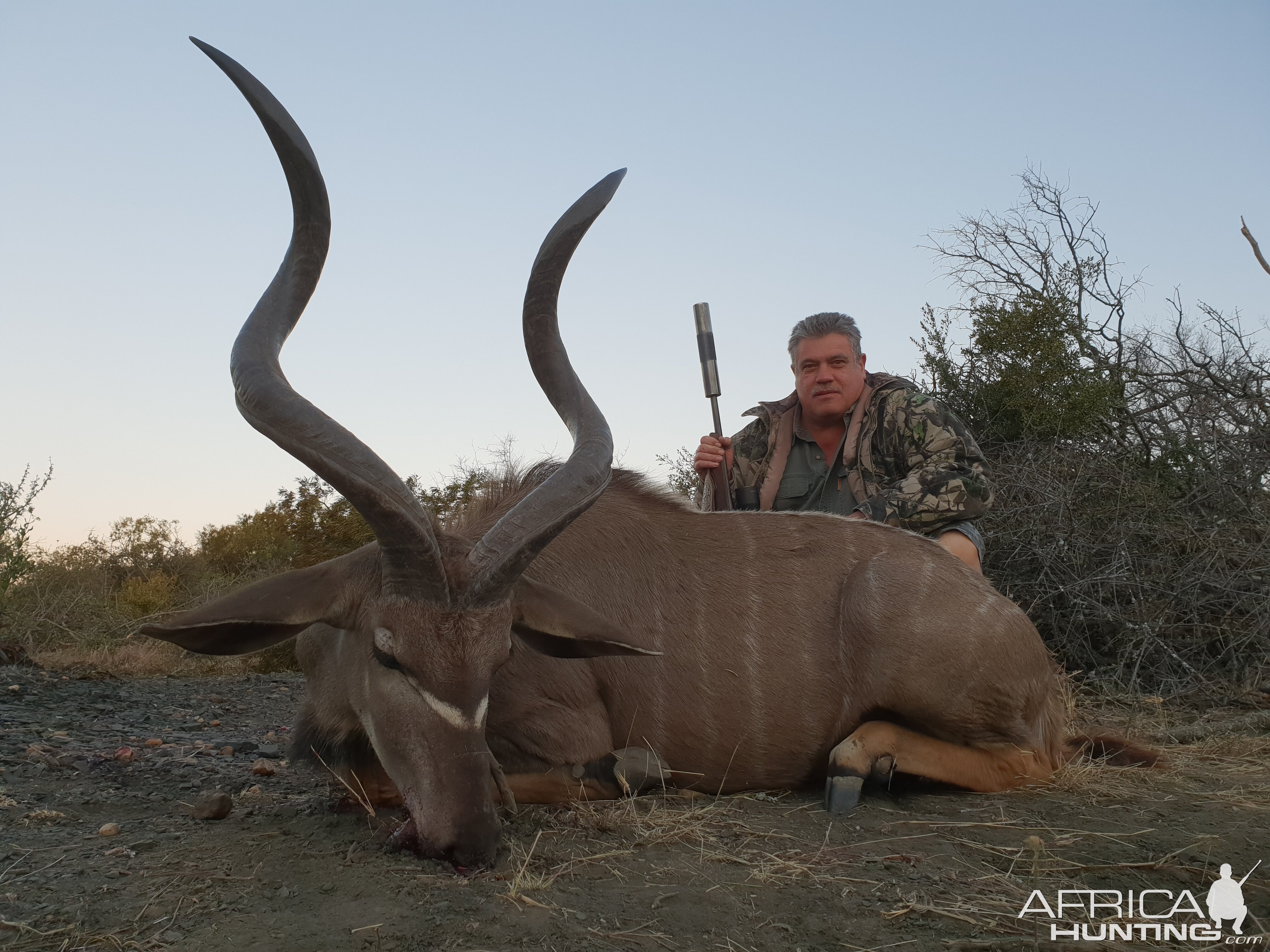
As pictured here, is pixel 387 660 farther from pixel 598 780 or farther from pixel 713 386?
pixel 713 386

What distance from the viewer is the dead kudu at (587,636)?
2.81 metres

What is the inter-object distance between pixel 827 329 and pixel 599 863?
3.90 m

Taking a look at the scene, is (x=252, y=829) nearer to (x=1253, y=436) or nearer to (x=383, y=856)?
(x=383, y=856)

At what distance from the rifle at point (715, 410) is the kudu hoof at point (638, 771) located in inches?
97.4

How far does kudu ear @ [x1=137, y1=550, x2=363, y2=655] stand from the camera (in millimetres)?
2803

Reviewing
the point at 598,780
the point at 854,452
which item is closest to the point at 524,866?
the point at 598,780

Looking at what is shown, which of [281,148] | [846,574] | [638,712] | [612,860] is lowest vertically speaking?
[612,860]

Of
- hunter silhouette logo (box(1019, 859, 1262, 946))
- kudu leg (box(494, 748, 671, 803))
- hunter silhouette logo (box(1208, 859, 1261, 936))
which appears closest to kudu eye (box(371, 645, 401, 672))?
kudu leg (box(494, 748, 671, 803))

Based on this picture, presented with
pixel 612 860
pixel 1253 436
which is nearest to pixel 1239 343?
pixel 1253 436

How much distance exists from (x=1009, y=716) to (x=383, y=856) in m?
2.47

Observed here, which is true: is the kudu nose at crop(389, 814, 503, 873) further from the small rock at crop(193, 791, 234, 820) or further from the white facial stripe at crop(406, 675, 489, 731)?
the small rock at crop(193, 791, 234, 820)

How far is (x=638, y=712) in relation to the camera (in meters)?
3.66

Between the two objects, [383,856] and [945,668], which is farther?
[945,668]

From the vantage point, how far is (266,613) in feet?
9.50
